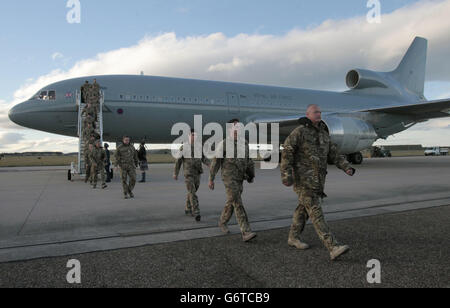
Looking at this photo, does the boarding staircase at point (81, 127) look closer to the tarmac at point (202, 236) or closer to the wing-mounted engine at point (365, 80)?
the tarmac at point (202, 236)

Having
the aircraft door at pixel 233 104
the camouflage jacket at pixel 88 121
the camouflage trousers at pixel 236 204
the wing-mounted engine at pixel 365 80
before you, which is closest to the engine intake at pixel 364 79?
the wing-mounted engine at pixel 365 80

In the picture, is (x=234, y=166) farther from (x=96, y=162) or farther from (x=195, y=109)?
(x=195, y=109)

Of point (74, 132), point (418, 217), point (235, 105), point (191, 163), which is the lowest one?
point (418, 217)

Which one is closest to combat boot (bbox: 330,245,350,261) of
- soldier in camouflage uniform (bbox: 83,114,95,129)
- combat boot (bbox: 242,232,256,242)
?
combat boot (bbox: 242,232,256,242)

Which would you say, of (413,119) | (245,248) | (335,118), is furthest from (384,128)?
(245,248)

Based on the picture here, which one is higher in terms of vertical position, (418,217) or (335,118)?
(335,118)

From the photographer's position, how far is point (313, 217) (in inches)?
152

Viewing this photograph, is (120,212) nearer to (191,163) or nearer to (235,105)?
(191,163)

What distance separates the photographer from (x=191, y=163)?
5.98 metres

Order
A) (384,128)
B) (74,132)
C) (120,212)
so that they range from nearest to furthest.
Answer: (120,212) < (74,132) < (384,128)

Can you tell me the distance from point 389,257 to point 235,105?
1459 cm

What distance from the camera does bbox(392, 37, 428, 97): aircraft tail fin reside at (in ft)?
85.5

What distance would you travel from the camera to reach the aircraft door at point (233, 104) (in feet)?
57.6

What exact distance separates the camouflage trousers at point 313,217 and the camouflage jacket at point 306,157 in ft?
0.33
